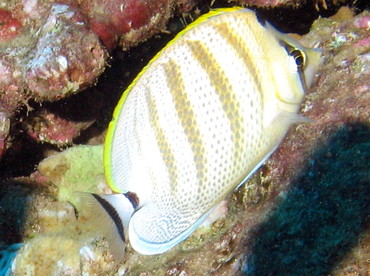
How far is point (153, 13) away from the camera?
10.2 feet

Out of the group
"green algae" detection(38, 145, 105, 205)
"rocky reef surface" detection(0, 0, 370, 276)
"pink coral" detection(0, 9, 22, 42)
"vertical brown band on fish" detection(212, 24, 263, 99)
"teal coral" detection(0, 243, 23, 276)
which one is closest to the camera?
"vertical brown band on fish" detection(212, 24, 263, 99)

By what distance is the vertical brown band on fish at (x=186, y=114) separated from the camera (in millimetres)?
1604

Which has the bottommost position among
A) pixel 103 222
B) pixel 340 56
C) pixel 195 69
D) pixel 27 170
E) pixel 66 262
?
pixel 66 262

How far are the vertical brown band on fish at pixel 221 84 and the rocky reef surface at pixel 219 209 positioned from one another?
70 centimetres

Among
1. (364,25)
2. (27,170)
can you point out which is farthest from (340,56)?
(27,170)

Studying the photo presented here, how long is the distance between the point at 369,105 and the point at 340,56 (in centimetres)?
55

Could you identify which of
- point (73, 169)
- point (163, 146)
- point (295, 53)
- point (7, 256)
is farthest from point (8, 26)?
point (295, 53)

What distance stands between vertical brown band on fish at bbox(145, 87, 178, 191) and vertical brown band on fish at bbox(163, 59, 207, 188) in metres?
0.09

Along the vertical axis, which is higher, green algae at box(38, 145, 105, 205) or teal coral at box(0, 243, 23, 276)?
green algae at box(38, 145, 105, 205)

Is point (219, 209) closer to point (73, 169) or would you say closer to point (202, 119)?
point (202, 119)

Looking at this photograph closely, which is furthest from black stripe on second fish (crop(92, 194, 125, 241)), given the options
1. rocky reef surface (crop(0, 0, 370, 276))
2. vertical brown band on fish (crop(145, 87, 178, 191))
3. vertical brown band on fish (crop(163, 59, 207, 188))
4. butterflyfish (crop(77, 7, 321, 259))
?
rocky reef surface (crop(0, 0, 370, 276))

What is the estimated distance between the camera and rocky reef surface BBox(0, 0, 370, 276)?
6.19 ft

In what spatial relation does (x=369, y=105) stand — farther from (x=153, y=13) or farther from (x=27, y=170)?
(x=27, y=170)

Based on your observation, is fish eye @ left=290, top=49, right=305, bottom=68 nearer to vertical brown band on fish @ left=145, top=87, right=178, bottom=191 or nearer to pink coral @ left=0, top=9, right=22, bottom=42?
vertical brown band on fish @ left=145, top=87, right=178, bottom=191
